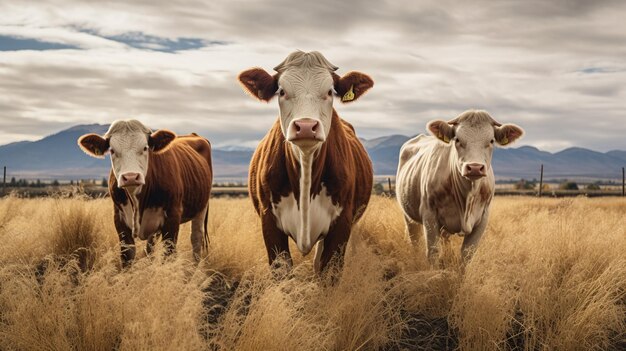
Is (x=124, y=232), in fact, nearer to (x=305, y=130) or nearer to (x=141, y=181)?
(x=141, y=181)

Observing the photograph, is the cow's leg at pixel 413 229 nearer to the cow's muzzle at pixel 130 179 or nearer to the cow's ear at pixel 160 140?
the cow's ear at pixel 160 140

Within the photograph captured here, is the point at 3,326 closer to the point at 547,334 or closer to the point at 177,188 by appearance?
the point at 177,188

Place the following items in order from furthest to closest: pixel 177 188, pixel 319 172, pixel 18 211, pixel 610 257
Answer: pixel 18 211, pixel 177 188, pixel 610 257, pixel 319 172

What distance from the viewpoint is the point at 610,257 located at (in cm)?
733

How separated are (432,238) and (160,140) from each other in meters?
3.56

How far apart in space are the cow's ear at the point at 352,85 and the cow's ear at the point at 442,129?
2.13m

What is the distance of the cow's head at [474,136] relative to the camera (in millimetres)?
7031

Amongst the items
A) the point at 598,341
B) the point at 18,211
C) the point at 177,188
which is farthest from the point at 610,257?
the point at 18,211

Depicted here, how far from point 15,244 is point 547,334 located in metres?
6.42

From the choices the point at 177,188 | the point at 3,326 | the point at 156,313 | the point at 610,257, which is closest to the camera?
the point at 156,313

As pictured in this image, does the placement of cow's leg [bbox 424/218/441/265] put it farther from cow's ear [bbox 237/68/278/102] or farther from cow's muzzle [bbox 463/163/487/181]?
cow's ear [bbox 237/68/278/102]

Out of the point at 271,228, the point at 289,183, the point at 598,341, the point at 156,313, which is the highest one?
the point at 289,183

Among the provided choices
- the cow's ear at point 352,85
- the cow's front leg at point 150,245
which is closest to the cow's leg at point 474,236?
the cow's ear at point 352,85

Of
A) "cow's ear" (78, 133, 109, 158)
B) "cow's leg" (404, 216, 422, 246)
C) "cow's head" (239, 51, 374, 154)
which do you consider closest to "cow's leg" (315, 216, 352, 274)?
"cow's head" (239, 51, 374, 154)
